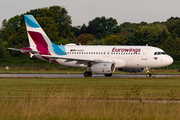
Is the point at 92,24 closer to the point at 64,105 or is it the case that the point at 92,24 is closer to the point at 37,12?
the point at 37,12

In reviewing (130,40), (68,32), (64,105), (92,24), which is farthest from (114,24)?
(64,105)

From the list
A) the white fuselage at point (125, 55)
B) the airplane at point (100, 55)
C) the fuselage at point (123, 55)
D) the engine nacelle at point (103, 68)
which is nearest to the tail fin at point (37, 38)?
the airplane at point (100, 55)

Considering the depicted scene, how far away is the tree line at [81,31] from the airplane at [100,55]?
1356 inches

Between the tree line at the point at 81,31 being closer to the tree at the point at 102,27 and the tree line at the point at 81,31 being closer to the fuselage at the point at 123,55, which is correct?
the tree at the point at 102,27

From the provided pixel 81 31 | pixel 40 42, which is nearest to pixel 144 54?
pixel 40 42

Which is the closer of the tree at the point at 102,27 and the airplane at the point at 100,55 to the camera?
the airplane at the point at 100,55

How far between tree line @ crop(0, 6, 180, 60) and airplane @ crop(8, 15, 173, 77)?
34433 mm

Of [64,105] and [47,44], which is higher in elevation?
[47,44]

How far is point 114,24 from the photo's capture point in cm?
15162

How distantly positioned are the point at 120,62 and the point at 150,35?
6202 centimetres

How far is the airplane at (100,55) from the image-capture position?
39.8 m

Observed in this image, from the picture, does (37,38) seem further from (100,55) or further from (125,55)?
(125,55)

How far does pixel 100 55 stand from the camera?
137 ft

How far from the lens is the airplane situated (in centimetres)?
3975
